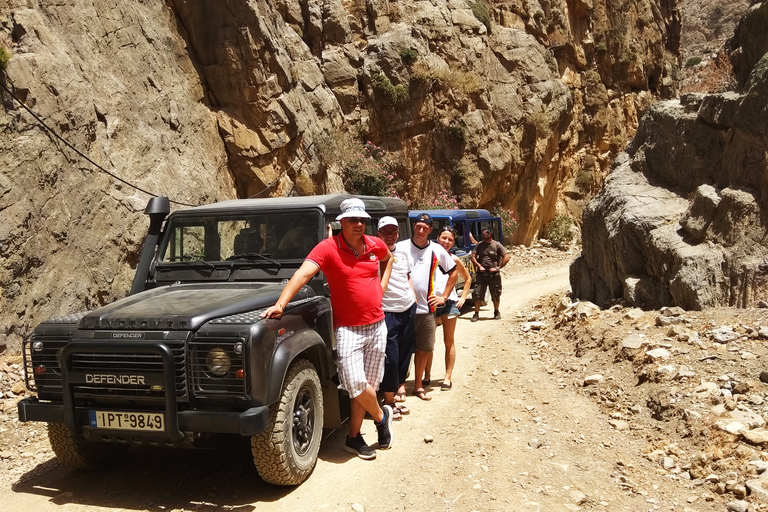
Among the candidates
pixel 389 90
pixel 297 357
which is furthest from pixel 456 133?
pixel 297 357

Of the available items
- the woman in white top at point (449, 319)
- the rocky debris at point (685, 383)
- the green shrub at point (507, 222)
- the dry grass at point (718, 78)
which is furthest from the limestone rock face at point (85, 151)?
the green shrub at point (507, 222)

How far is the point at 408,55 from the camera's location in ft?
72.5

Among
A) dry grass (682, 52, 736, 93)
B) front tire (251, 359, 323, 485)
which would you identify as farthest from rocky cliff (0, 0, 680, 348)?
dry grass (682, 52, 736, 93)

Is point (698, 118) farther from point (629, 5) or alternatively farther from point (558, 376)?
A: point (629, 5)

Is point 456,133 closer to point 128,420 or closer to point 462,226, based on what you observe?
point 462,226

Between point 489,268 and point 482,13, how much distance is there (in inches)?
711

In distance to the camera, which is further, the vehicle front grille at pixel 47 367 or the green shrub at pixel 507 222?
the green shrub at pixel 507 222

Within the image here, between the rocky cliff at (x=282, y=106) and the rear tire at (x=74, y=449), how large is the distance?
152 inches

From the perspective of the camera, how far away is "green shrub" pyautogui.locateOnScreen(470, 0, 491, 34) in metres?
25.6

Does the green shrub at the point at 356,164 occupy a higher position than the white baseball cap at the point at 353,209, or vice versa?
the green shrub at the point at 356,164

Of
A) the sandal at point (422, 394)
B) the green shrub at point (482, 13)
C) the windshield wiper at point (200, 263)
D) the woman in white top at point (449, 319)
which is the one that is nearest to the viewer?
the windshield wiper at point (200, 263)

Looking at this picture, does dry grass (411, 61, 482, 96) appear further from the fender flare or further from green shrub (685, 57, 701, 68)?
green shrub (685, 57, 701, 68)

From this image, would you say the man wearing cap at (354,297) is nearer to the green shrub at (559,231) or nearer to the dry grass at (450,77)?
the dry grass at (450,77)

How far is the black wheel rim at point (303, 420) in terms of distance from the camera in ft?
14.3
